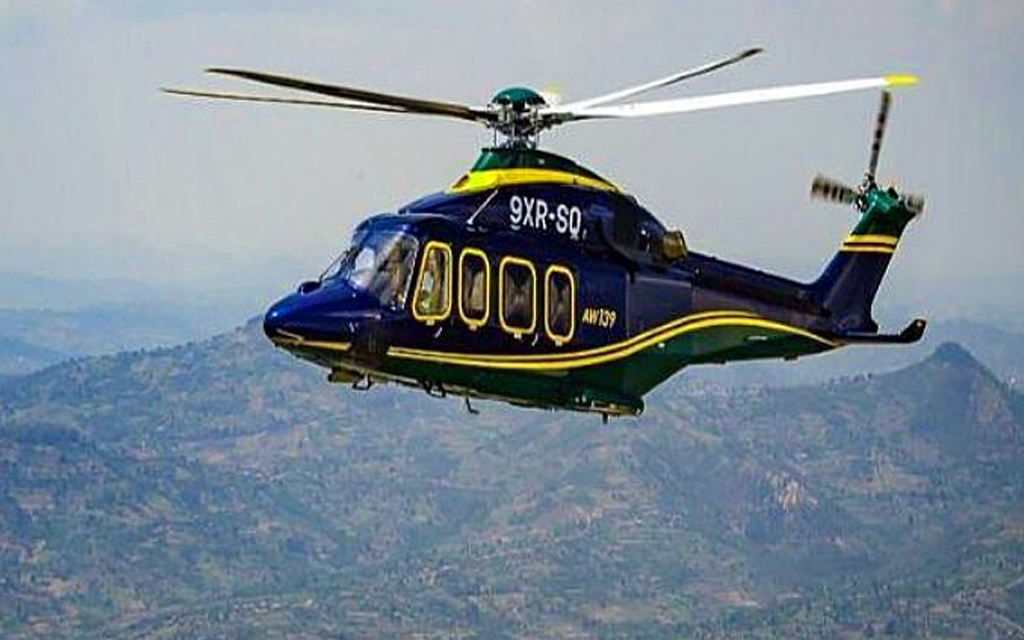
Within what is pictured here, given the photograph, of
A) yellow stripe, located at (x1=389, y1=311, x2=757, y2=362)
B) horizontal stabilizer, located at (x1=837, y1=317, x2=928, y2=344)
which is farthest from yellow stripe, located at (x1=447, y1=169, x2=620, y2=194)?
horizontal stabilizer, located at (x1=837, y1=317, x2=928, y2=344)

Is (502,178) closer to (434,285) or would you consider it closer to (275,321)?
(434,285)

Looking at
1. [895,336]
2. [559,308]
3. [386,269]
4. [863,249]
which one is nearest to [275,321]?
[386,269]

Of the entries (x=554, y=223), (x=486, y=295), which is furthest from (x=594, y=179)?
(x=486, y=295)

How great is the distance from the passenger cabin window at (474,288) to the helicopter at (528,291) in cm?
4

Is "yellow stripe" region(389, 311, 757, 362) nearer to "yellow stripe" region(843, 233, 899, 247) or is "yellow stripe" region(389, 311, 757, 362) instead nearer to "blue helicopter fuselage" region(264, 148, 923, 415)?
"blue helicopter fuselage" region(264, 148, 923, 415)

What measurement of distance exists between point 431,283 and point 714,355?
1220 centimetres

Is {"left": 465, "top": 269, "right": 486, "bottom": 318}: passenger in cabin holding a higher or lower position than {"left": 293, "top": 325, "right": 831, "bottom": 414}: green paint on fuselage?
higher

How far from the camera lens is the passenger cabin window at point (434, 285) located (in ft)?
158

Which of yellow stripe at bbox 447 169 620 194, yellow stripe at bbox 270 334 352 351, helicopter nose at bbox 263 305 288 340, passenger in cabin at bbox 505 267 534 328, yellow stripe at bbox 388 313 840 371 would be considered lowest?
yellow stripe at bbox 388 313 840 371

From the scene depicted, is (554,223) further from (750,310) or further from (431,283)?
(750,310)

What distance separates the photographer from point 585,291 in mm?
51969

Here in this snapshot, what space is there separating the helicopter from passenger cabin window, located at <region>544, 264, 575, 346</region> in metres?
0.04

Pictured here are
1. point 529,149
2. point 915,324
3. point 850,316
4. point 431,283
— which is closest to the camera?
point 431,283

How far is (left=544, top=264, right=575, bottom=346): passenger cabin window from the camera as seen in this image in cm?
5075
